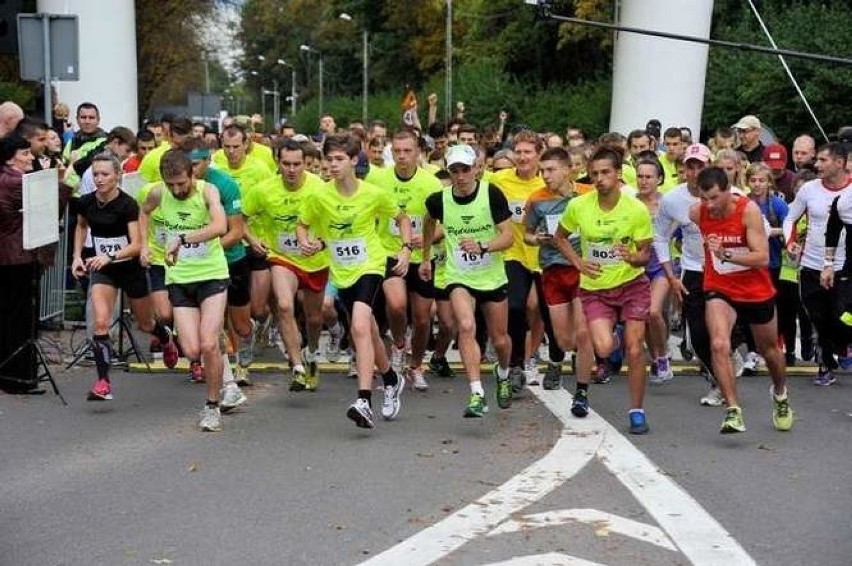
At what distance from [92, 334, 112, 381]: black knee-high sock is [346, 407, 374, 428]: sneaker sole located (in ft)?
8.06

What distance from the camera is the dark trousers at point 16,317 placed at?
39.3ft

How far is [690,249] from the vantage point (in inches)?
478

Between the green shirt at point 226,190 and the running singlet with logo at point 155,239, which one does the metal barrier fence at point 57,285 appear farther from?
the green shirt at point 226,190

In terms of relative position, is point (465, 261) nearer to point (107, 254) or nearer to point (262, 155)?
point (107, 254)

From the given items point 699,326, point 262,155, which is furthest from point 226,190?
point 262,155

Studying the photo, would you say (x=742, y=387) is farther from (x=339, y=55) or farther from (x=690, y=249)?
(x=339, y=55)

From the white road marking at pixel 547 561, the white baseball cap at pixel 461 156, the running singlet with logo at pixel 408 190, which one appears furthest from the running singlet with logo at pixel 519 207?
the white road marking at pixel 547 561

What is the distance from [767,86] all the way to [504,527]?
27130mm

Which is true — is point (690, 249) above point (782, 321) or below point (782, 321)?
above

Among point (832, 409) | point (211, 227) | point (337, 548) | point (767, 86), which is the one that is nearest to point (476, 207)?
point (211, 227)

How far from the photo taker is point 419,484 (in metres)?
8.59

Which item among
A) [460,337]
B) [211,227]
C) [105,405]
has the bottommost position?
[105,405]

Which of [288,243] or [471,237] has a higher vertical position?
[471,237]

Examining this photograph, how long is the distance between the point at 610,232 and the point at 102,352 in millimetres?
3925
